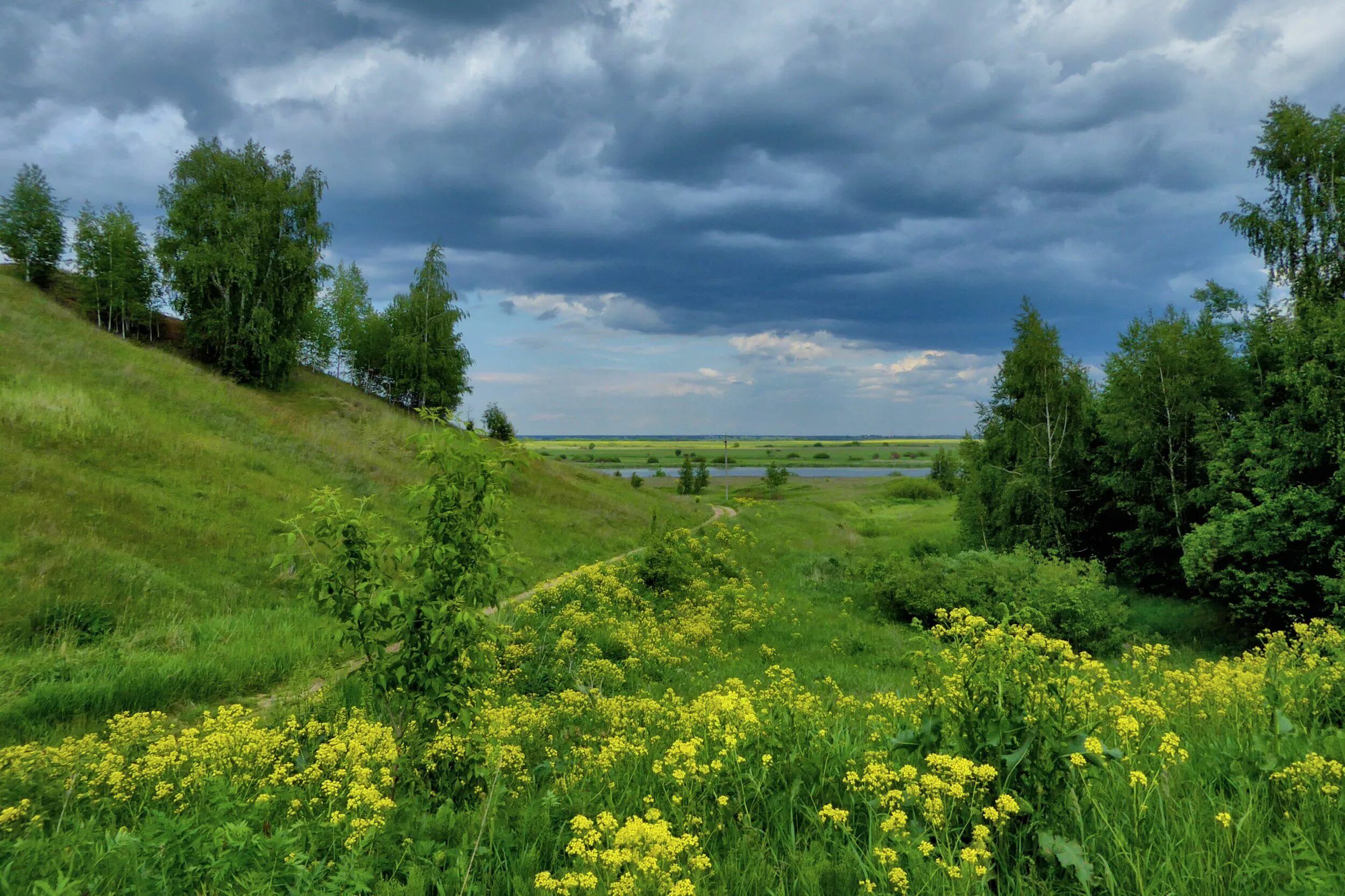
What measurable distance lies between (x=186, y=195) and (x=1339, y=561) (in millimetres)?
57597

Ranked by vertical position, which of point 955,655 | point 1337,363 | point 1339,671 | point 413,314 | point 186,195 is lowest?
point 1339,671

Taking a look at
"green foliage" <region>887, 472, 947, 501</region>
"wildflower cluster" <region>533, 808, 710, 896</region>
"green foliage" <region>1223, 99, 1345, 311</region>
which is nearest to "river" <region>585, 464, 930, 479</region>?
"green foliage" <region>887, 472, 947, 501</region>

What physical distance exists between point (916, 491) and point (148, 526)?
10022 cm

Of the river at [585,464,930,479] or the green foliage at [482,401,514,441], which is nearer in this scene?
the green foliage at [482,401,514,441]

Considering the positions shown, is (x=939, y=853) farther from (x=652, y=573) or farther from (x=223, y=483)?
(x=223, y=483)

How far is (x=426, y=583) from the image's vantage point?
4.85 meters

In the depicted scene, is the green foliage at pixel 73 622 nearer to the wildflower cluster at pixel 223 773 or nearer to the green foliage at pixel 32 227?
the wildflower cluster at pixel 223 773

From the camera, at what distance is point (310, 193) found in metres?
43.2

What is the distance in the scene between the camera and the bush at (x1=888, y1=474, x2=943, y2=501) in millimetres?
97812

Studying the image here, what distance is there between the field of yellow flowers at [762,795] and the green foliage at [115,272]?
161 ft

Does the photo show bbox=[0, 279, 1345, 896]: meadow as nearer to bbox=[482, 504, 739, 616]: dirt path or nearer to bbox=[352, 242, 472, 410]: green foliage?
bbox=[482, 504, 739, 616]: dirt path

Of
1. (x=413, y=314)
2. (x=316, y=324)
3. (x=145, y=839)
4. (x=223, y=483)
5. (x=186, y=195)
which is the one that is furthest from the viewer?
(x=316, y=324)

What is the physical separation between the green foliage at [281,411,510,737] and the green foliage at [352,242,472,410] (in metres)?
47.7

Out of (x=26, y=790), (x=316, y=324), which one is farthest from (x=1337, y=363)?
(x=316, y=324)
